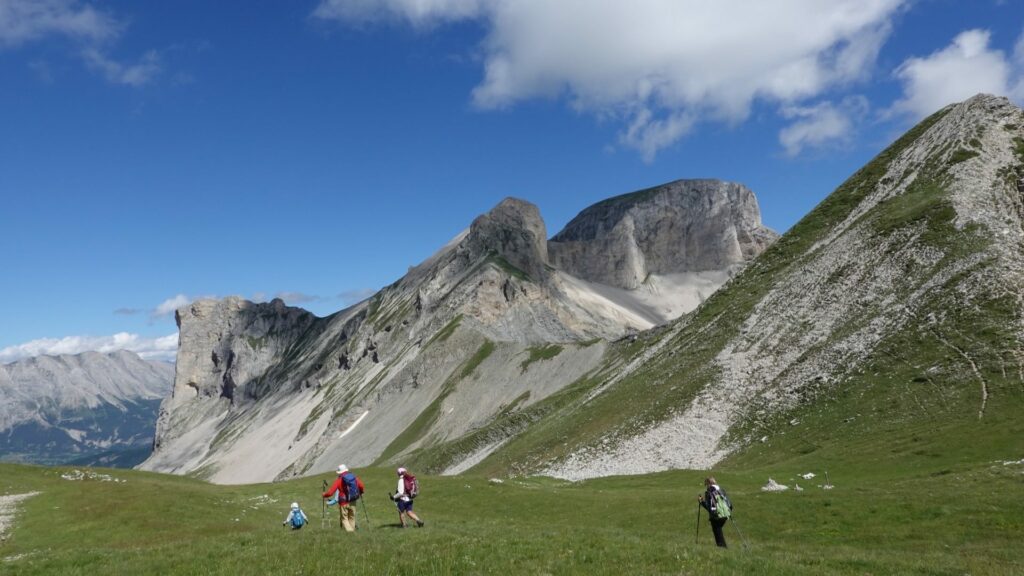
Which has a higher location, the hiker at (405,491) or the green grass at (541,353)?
the green grass at (541,353)

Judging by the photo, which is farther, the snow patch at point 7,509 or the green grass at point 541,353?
the green grass at point 541,353

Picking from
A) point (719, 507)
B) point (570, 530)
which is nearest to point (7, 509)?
point (570, 530)

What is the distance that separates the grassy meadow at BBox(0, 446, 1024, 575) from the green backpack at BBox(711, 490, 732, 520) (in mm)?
1650

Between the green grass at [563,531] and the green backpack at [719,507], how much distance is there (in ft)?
4.55

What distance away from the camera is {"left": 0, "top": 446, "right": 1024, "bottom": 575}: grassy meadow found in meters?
20.2

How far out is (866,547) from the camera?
27.6m

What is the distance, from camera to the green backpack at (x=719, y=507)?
26578 mm

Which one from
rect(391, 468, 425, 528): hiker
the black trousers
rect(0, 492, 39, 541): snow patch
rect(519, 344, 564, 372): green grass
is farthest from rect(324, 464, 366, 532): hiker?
rect(519, 344, 564, 372): green grass

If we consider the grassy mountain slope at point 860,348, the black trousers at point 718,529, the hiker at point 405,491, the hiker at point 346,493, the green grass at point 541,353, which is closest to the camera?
the black trousers at point 718,529

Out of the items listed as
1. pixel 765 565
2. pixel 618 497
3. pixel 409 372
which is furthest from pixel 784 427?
pixel 409 372

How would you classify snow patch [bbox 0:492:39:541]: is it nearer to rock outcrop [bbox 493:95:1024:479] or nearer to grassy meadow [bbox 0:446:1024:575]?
grassy meadow [bbox 0:446:1024:575]

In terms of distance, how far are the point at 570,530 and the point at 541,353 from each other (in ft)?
407

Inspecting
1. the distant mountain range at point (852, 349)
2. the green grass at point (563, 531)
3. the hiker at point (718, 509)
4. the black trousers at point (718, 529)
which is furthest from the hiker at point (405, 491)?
the distant mountain range at point (852, 349)

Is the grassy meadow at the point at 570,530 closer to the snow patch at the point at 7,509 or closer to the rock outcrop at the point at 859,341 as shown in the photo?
the snow patch at the point at 7,509
